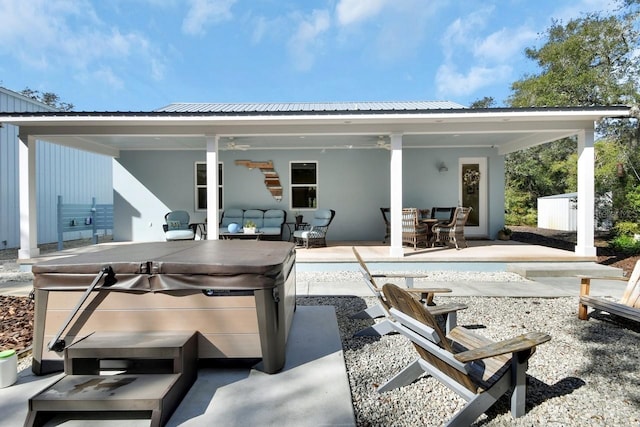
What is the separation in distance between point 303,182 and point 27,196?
19.7 ft

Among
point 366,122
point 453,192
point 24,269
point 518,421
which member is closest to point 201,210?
point 24,269

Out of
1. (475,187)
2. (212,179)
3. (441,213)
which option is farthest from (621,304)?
(475,187)

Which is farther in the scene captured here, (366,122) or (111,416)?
(366,122)

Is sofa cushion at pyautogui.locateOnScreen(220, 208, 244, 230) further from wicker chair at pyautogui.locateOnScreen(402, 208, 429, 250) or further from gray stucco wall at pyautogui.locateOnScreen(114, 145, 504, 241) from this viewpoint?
wicker chair at pyautogui.locateOnScreen(402, 208, 429, 250)

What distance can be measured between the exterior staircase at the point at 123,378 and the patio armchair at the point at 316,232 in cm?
571

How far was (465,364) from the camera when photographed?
198cm

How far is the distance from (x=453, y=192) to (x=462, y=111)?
4.05m

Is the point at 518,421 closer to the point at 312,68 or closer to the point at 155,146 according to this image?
the point at 155,146

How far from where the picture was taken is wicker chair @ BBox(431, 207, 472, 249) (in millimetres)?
7555

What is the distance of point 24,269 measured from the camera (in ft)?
21.4

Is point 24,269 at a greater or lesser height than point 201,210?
lesser

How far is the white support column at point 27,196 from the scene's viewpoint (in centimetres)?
671

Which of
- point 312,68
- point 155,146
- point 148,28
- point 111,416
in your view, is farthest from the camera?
point 312,68

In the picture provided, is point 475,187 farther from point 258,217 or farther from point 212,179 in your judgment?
point 212,179
